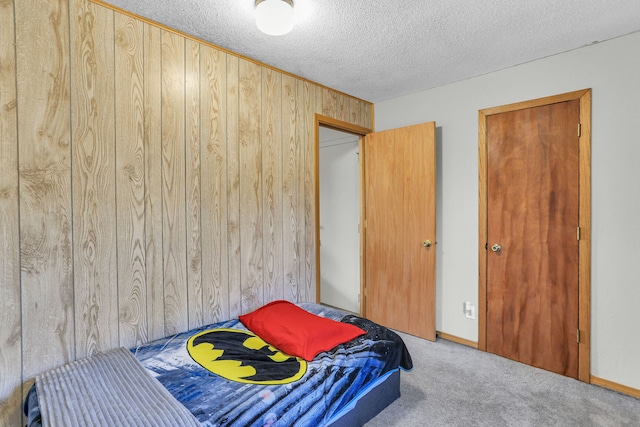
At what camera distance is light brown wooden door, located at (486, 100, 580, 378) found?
241 centimetres

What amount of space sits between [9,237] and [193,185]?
3.12 ft

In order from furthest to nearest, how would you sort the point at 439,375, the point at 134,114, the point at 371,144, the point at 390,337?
the point at 371,144 → the point at 439,375 → the point at 390,337 → the point at 134,114

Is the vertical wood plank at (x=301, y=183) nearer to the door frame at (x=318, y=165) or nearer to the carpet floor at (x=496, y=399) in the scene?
the door frame at (x=318, y=165)

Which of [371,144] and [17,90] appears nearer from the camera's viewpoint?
[17,90]

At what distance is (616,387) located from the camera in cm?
222

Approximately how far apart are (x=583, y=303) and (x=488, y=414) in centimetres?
113

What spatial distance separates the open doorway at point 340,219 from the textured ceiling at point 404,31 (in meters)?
1.29

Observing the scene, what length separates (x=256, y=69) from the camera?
2.52m

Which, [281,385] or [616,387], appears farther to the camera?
[616,387]

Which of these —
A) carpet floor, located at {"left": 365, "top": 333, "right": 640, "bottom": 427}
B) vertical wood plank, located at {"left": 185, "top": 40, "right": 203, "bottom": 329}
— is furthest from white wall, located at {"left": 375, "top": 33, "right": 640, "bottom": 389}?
vertical wood plank, located at {"left": 185, "top": 40, "right": 203, "bottom": 329}

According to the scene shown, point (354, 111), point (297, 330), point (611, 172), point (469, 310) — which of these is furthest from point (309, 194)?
point (611, 172)

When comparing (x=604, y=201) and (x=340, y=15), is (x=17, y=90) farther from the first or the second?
(x=604, y=201)

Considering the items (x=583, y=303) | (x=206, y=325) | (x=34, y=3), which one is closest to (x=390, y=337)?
(x=206, y=325)

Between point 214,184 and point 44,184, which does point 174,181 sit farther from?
point 44,184
